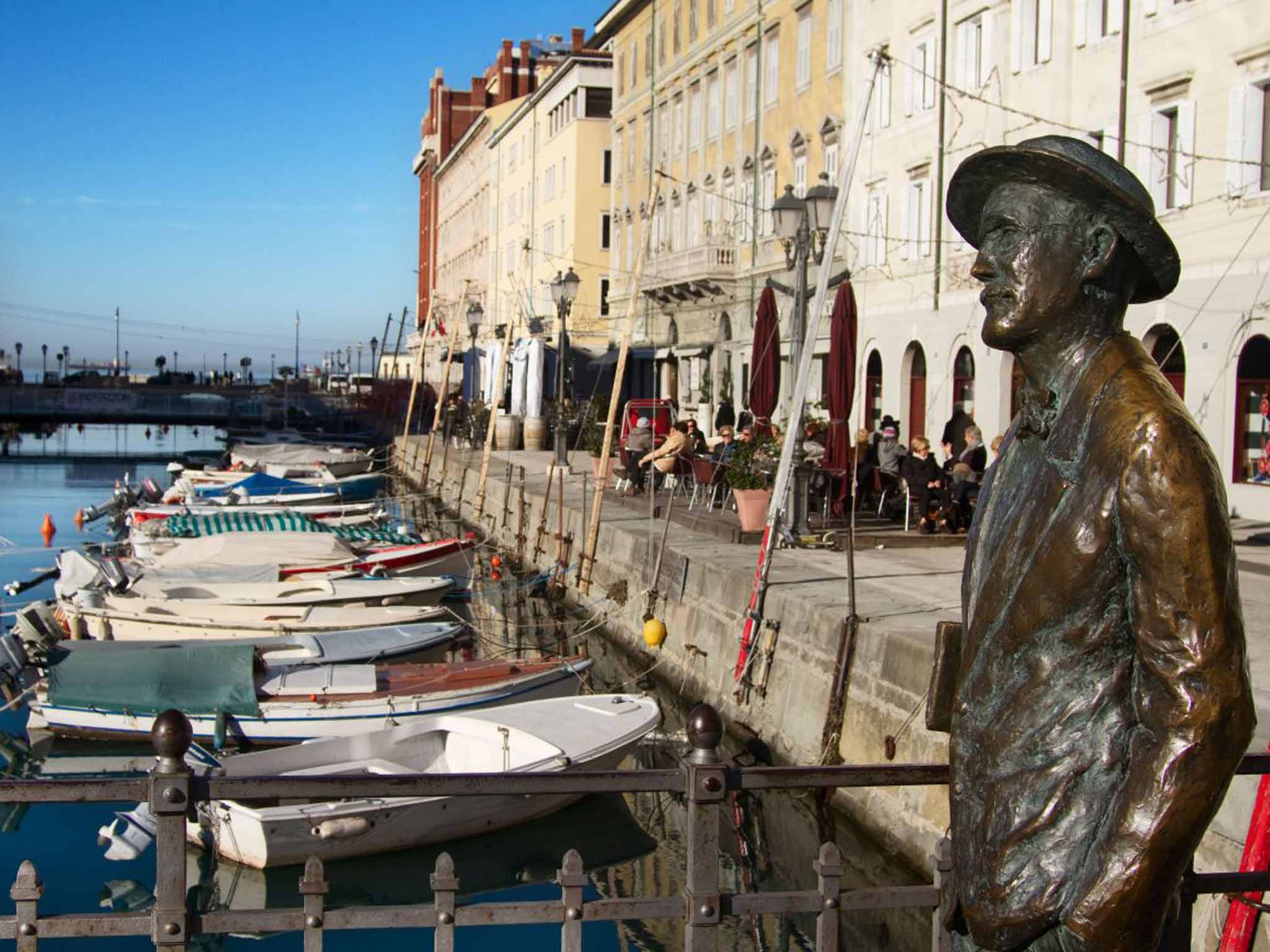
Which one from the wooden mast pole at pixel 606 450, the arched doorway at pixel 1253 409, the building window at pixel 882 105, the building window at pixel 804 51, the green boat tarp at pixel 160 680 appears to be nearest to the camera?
the green boat tarp at pixel 160 680

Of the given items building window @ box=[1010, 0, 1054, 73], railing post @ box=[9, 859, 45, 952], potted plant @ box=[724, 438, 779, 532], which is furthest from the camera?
building window @ box=[1010, 0, 1054, 73]

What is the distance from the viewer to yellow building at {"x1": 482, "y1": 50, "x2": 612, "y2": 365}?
64188 mm

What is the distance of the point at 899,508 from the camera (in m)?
21.7

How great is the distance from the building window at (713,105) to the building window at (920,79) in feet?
46.4

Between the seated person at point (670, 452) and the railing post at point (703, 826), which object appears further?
the seated person at point (670, 452)

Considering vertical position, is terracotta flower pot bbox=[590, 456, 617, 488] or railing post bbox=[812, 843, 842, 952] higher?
railing post bbox=[812, 843, 842, 952]

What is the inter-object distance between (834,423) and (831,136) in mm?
16918

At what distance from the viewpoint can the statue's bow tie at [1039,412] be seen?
2846mm

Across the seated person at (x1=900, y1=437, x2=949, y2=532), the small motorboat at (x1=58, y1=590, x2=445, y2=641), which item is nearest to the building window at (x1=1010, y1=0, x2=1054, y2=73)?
the seated person at (x1=900, y1=437, x2=949, y2=532)

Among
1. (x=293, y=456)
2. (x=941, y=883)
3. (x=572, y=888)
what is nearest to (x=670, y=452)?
(x=941, y=883)

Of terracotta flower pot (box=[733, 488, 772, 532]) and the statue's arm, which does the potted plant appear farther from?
the statue's arm

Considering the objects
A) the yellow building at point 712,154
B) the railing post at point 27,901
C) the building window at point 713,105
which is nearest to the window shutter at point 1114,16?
the yellow building at point 712,154

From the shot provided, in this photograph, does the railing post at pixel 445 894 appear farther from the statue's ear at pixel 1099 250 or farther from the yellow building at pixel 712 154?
the yellow building at pixel 712 154

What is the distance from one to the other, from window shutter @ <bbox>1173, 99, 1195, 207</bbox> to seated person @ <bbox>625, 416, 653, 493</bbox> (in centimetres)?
1156
